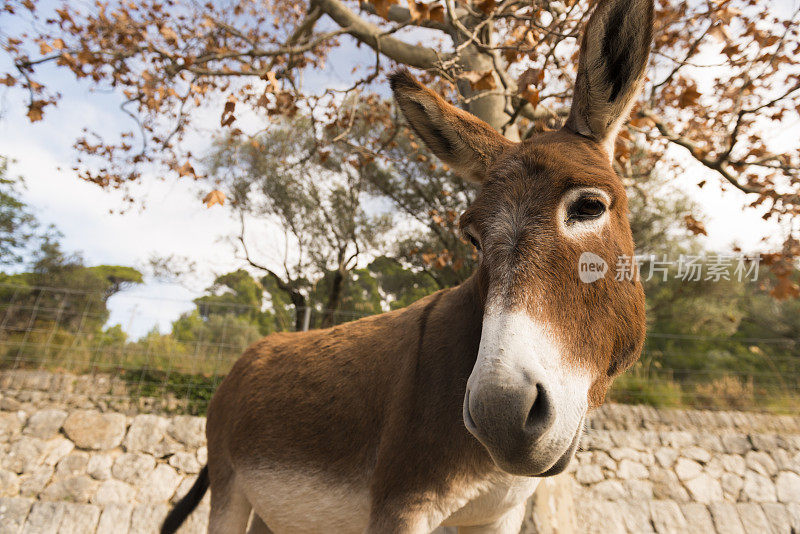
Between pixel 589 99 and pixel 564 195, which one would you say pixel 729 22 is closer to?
pixel 589 99

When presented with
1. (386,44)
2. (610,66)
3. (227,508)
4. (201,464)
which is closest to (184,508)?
(227,508)

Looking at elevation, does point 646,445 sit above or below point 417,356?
below

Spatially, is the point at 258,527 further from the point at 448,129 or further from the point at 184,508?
the point at 448,129

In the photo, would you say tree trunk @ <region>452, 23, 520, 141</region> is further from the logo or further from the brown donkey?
the logo

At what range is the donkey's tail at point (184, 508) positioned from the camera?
308 centimetres

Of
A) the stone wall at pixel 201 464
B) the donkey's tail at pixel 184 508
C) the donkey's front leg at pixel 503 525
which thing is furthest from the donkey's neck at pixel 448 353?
the stone wall at pixel 201 464

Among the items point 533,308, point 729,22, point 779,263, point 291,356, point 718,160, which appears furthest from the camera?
point 718,160

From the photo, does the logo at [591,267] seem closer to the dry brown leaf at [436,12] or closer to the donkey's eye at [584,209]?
the donkey's eye at [584,209]

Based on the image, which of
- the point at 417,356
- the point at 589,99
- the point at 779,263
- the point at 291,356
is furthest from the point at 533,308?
the point at 779,263

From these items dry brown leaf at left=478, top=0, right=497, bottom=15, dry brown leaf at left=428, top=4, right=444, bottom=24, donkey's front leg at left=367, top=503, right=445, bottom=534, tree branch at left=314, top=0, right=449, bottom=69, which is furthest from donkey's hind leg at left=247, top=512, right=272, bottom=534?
tree branch at left=314, top=0, right=449, bottom=69

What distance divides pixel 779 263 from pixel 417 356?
149 inches

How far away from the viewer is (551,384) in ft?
3.50

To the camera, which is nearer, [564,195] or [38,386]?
[564,195]

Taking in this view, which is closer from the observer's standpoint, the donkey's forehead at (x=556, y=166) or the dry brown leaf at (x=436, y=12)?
the donkey's forehead at (x=556, y=166)
